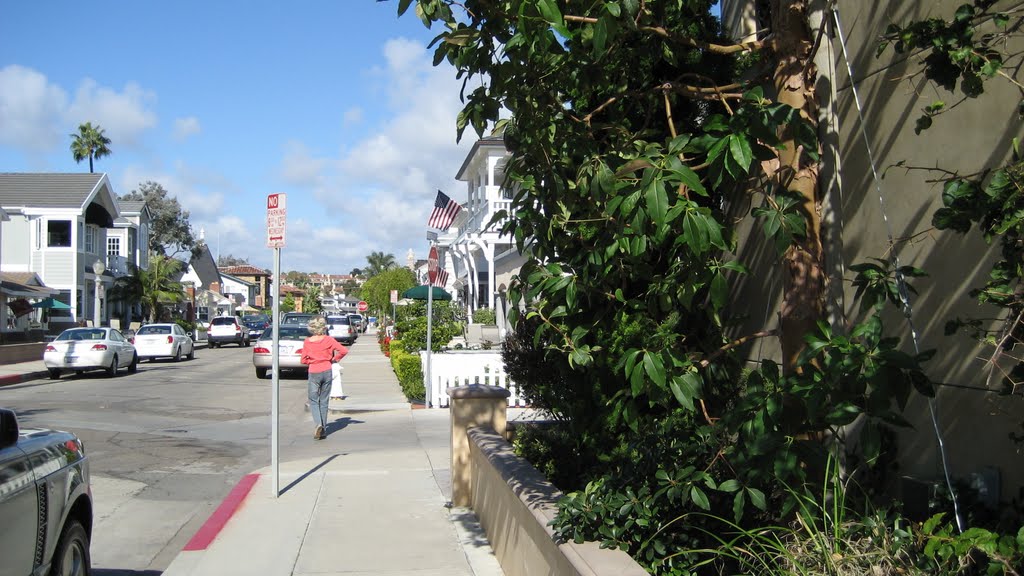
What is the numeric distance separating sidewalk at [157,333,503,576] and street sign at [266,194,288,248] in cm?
270

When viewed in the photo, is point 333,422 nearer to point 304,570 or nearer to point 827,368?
point 304,570

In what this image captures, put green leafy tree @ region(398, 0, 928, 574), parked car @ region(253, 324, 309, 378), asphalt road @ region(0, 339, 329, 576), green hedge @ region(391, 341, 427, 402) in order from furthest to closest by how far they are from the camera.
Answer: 1. parked car @ region(253, 324, 309, 378)
2. green hedge @ region(391, 341, 427, 402)
3. asphalt road @ region(0, 339, 329, 576)
4. green leafy tree @ region(398, 0, 928, 574)

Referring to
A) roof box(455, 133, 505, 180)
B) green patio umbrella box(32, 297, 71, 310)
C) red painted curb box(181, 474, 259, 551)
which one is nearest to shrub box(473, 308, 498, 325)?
roof box(455, 133, 505, 180)

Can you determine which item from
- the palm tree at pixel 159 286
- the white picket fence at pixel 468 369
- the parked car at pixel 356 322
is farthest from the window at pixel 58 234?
the white picket fence at pixel 468 369


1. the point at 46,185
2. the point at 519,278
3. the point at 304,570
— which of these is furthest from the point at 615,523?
the point at 46,185

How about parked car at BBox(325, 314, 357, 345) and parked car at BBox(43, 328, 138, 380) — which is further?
parked car at BBox(325, 314, 357, 345)

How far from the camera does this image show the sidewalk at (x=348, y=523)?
6.67m

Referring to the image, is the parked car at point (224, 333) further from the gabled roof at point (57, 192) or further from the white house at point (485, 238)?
the white house at point (485, 238)

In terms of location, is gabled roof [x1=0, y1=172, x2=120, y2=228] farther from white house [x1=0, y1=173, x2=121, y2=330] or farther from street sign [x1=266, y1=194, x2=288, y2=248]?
street sign [x1=266, y1=194, x2=288, y2=248]

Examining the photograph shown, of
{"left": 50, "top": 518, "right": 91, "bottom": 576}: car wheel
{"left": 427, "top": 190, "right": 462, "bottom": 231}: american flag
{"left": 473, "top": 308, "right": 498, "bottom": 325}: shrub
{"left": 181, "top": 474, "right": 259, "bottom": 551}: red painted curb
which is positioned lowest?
{"left": 181, "top": 474, "right": 259, "bottom": 551}: red painted curb

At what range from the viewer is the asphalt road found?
7848 mm

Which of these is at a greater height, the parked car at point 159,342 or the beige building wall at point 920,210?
the beige building wall at point 920,210

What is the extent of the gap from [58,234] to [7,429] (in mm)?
47043

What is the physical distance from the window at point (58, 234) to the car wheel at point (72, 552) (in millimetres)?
45445
